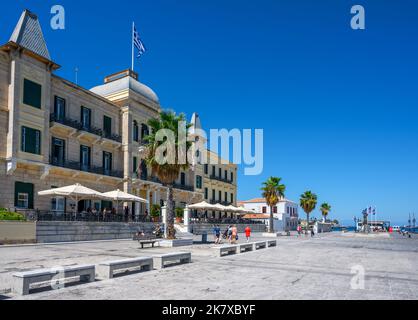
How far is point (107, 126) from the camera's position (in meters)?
36.6

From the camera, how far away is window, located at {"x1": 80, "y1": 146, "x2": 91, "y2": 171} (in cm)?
3322

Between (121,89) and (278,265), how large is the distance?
27.2 meters

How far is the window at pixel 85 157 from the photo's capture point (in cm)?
3322

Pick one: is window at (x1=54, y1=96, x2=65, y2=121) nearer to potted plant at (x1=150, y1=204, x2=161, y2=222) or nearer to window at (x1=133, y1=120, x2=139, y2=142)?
window at (x1=133, y1=120, x2=139, y2=142)

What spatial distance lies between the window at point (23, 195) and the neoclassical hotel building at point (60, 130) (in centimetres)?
7

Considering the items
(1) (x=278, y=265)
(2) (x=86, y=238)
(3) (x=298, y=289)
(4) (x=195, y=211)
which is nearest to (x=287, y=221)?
(4) (x=195, y=211)

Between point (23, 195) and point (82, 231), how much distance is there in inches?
194

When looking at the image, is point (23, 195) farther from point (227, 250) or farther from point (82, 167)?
point (227, 250)

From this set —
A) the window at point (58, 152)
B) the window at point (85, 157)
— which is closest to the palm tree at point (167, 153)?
the window at point (58, 152)

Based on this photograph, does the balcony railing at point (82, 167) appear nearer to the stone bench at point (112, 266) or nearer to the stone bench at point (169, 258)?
the stone bench at point (169, 258)

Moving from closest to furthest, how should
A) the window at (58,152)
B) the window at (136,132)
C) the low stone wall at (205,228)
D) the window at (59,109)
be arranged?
the window at (58,152)
the window at (59,109)
the window at (136,132)
the low stone wall at (205,228)
